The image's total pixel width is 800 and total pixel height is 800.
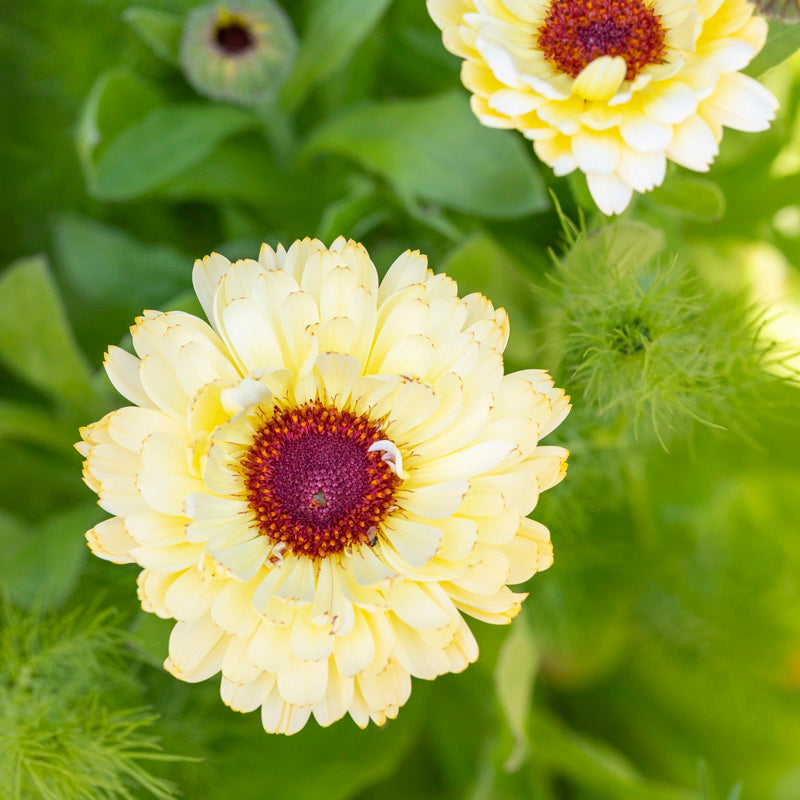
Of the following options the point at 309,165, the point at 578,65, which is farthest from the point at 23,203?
the point at 578,65

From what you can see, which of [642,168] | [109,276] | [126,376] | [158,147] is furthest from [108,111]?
[642,168]

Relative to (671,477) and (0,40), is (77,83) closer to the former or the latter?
(0,40)

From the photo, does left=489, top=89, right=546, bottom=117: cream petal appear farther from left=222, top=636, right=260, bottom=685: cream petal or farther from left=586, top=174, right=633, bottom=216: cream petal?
left=222, top=636, right=260, bottom=685: cream petal

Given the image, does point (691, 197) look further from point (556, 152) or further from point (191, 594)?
point (191, 594)

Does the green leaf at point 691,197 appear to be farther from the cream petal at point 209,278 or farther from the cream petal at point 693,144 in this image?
the cream petal at point 209,278

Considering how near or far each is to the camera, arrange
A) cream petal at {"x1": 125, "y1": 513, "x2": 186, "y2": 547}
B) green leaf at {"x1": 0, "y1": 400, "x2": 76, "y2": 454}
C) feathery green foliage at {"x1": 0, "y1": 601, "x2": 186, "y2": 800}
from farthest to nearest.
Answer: green leaf at {"x1": 0, "y1": 400, "x2": 76, "y2": 454}, feathery green foliage at {"x1": 0, "y1": 601, "x2": 186, "y2": 800}, cream petal at {"x1": 125, "y1": 513, "x2": 186, "y2": 547}

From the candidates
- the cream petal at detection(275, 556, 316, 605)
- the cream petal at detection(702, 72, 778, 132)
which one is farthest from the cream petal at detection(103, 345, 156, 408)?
the cream petal at detection(702, 72, 778, 132)
